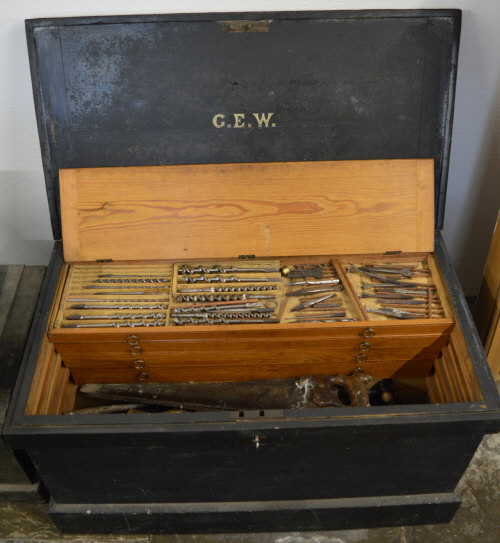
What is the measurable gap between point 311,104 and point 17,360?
7.53ft

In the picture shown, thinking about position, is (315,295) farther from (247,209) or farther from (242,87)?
A: (242,87)

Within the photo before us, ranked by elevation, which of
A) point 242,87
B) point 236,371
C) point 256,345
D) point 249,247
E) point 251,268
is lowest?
point 236,371

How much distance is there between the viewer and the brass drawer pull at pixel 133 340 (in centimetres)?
315

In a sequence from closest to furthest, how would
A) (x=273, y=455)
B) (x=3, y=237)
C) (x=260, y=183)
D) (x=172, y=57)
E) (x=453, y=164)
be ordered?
(x=273, y=455) < (x=172, y=57) < (x=260, y=183) < (x=453, y=164) < (x=3, y=237)

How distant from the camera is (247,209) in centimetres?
341

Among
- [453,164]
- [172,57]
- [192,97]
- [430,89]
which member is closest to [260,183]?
[192,97]

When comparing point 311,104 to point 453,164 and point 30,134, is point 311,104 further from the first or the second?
point 30,134

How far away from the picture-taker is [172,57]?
10.4ft

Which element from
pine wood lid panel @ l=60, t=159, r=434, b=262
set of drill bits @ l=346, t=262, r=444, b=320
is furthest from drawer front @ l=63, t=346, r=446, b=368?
pine wood lid panel @ l=60, t=159, r=434, b=262

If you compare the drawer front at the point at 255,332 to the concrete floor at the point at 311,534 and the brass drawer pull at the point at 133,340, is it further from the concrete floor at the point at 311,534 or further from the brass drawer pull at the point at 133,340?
the concrete floor at the point at 311,534

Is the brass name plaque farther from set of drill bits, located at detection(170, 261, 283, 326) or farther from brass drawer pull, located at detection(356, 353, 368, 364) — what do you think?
brass drawer pull, located at detection(356, 353, 368, 364)

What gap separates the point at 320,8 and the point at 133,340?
2135 millimetres

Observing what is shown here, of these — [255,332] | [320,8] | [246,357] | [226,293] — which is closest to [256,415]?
[255,332]

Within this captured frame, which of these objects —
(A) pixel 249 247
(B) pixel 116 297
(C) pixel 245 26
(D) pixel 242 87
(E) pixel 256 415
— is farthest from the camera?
(A) pixel 249 247
